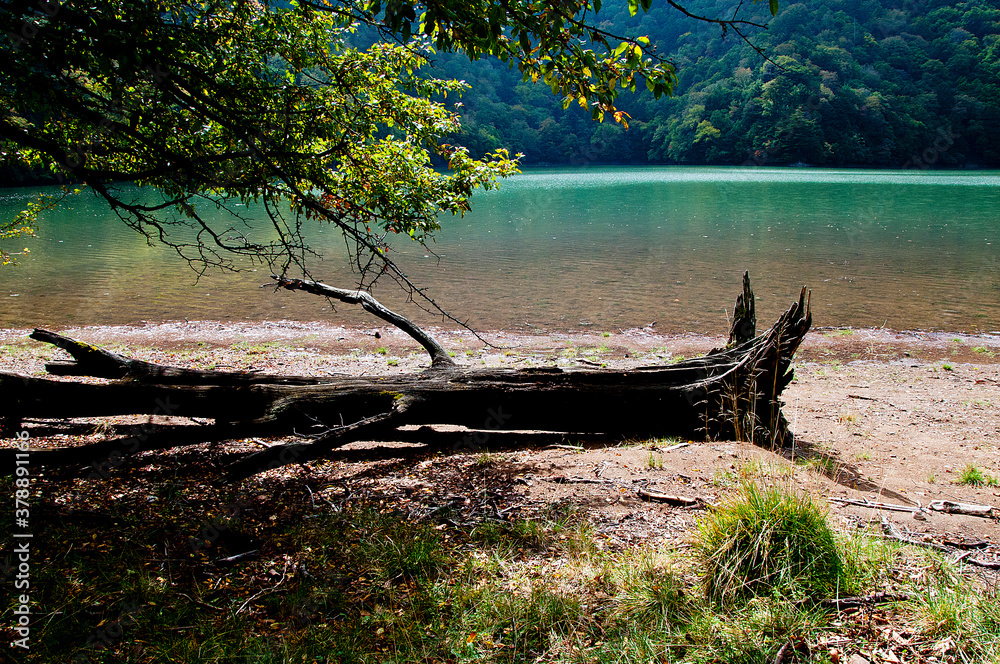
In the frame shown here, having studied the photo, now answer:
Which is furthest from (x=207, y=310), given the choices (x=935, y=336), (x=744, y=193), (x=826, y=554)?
(x=744, y=193)

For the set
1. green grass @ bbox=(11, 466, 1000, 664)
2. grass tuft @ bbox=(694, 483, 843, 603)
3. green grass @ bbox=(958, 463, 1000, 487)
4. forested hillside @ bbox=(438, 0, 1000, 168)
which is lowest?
green grass @ bbox=(958, 463, 1000, 487)

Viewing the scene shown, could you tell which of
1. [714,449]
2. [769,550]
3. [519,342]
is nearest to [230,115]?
[769,550]

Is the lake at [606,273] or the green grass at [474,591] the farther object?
the lake at [606,273]

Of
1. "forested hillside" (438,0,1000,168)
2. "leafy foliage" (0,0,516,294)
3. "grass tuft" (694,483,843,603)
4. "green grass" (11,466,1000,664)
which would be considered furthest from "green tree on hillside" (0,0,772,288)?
"forested hillside" (438,0,1000,168)

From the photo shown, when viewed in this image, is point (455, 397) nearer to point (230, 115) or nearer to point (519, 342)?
point (230, 115)

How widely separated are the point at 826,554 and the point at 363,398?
11.6ft

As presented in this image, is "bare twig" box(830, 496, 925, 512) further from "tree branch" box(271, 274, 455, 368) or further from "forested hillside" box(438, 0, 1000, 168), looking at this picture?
"forested hillside" box(438, 0, 1000, 168)

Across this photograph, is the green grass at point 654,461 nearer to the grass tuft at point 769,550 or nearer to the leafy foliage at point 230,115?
the grass tuft at point 769,550

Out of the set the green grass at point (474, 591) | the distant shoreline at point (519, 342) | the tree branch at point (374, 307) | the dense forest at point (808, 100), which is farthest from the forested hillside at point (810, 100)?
the green grass at point (474, 591)

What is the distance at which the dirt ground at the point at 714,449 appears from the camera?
3758 mm

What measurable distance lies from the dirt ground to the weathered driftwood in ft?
0.92

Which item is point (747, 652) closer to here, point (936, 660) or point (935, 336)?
point (936, 660)

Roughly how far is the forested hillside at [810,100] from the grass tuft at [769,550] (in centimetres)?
7788

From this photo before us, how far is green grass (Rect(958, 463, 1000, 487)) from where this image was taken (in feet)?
14.8
